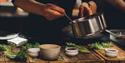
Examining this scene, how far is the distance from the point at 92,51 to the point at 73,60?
0.40 metres

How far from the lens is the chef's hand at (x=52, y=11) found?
2.53 metres

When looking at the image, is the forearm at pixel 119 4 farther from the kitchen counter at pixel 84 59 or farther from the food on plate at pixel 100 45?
the kitchen counter at pixel 84 59

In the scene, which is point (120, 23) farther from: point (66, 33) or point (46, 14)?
point (46, 14)

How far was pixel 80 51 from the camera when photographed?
8.99 feet

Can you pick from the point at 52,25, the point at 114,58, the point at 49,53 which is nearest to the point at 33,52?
the point at 49,53

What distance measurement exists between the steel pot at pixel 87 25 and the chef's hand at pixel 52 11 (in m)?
0.16

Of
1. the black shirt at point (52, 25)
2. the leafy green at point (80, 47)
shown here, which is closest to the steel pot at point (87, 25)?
the leafy green at point (80, 47)

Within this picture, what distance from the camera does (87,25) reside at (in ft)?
8.14

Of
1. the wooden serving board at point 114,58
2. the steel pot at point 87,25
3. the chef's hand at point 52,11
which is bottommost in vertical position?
the wooden serving board at point 114,58

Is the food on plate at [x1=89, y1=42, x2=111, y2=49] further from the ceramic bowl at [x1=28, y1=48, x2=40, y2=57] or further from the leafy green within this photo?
the ceramic bowl at [x1=28, y1=48, x2=40, y2=57]

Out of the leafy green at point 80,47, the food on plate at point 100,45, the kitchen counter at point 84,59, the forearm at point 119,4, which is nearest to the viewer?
the kitchen counter at point 84,59

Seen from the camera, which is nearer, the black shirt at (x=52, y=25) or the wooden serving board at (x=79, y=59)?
the wooden serving board at (x=79, y=59)

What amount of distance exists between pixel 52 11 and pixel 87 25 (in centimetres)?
36

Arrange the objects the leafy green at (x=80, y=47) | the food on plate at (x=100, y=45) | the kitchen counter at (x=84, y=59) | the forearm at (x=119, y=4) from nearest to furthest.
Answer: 1. the kitchen counter at (x=84, y=59)
2. the leafy green at (x=80, y=47)
3. the food on plate at (x=100, y=45)
4. the forearm at (x=119, y=4)
